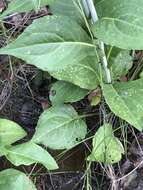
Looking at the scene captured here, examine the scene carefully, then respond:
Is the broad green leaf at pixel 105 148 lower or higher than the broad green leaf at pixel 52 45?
lower

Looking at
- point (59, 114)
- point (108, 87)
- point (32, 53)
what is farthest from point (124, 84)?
point (32, 53)

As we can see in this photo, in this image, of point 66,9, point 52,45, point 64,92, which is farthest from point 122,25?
point 64,92

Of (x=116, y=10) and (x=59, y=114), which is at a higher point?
(x=116, y=10)

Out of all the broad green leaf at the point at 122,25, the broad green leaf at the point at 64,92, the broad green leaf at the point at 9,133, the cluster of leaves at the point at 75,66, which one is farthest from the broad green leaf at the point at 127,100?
the broad green leaf at the point at 9,133

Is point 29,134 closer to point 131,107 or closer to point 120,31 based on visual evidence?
point 131,107

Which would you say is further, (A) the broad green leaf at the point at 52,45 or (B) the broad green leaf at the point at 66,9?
(B) the broad green leaf at the point at 66,9

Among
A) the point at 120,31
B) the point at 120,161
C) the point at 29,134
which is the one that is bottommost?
the point at 120,161

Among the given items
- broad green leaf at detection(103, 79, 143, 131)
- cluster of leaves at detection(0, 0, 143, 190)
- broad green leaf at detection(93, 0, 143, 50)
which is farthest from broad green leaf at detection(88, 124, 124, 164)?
broad green leaf at detection(93, 0, 143, 50)

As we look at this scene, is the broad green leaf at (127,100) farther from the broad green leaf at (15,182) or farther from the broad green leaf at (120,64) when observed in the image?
the broad green leaf at (15,182)
